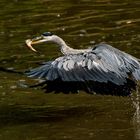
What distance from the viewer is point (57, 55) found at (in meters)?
13.2

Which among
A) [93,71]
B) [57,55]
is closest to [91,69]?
[93,71]

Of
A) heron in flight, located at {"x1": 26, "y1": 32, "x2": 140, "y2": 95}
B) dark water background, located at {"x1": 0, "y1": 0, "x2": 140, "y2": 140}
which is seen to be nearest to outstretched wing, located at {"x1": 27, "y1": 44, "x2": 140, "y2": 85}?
heron in flight, located at {"x1": 26, "y1": 32, "x2": 140, "y2": 95}

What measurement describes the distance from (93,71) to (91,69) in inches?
1.5

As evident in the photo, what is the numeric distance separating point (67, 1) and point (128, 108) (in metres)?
8.92

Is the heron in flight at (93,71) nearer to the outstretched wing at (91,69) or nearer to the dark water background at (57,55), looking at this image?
the outstretched wing at (91,69)

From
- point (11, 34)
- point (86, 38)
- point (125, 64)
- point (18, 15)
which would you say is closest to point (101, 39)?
point (86, 38)

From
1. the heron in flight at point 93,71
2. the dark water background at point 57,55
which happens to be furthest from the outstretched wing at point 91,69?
the dark water background at point 57,55

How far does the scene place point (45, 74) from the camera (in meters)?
9.16

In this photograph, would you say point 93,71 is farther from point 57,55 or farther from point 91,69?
point 57,55

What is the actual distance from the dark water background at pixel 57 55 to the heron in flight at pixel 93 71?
49 centimetres

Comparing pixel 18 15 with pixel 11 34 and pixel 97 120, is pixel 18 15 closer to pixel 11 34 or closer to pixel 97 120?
pixel 11 34

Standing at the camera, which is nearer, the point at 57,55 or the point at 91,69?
the point at 91,69

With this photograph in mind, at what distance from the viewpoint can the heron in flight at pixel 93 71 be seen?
914cm

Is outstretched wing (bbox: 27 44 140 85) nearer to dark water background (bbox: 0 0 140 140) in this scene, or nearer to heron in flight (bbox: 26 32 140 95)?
heron in flight (bbox: 26 32 140 95)
